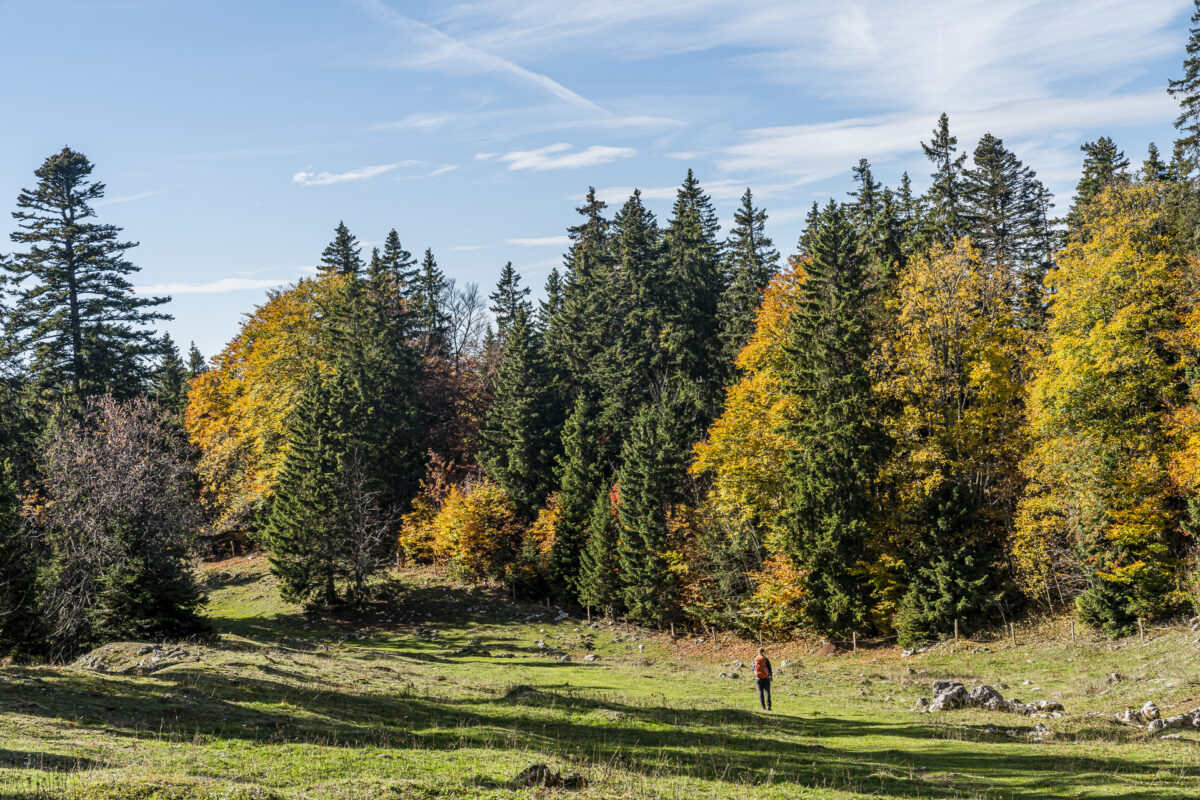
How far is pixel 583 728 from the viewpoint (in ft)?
68.6

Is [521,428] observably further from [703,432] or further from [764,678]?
[764,678]

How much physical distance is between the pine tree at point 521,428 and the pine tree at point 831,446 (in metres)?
22.9

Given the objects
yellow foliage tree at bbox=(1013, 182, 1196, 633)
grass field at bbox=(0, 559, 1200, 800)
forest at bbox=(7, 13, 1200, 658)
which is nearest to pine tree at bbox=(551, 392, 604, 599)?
forest at bbox=(7, 13, 1200, 658)

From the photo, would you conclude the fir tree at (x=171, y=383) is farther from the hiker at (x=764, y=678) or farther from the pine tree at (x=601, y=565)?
the hiker at (x=764, y=678)

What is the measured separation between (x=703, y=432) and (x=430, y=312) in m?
39.2

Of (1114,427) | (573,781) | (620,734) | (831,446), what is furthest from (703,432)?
(573,781)

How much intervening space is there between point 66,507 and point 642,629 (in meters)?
33.2

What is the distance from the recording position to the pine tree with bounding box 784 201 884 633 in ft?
140

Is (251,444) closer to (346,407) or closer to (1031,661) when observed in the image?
(346,407)

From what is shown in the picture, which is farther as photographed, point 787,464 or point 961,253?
point 787,464

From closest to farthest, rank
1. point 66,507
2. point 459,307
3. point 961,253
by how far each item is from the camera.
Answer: point 66,507
point 961,253
point 459,307

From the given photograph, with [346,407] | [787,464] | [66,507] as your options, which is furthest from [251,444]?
[787,464]

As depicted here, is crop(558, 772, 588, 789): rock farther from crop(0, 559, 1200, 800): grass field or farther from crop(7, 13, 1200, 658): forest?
crop(7, 13, 1200, 658): forest

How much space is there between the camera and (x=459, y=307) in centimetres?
9600
